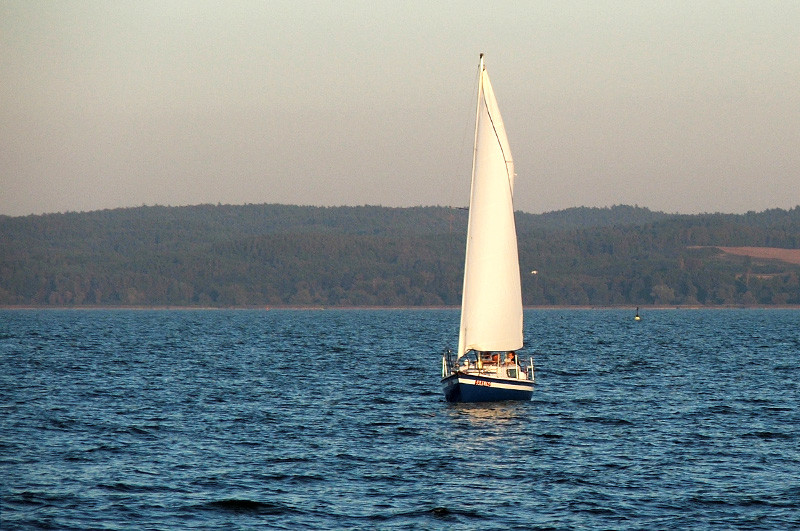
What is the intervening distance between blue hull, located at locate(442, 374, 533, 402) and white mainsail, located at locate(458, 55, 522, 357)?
1.40 meters

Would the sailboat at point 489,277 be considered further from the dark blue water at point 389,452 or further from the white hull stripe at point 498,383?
the dark blue water at point 389,452

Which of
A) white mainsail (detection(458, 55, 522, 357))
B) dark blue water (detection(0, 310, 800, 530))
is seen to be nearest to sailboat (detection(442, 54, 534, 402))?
white mainsail (detection(458, 55, 522, 357))

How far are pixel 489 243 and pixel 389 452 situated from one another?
1415 cm

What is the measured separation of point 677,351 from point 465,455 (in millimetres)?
76401

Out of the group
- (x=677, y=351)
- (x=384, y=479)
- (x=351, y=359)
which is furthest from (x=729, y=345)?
(x=384, y=479)

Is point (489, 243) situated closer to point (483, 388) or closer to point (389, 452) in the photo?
point (483, 388)

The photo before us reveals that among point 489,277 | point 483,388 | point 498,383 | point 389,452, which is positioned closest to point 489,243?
point 489,277

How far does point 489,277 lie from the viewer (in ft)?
170

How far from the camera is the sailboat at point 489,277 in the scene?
→ 165 ft

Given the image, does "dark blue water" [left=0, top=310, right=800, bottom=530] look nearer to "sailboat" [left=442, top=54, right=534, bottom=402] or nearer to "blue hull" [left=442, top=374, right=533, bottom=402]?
"blue hull" [left=442, top=374, right=533, bottom=402]

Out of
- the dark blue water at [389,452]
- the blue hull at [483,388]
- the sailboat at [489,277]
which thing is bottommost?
the dark blue water at [389,452]

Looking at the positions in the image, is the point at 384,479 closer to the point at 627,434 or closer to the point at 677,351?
the point at 627,434

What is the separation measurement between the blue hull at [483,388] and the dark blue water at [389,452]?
2.04 ft

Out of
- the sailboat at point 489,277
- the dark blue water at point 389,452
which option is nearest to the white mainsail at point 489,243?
the sailboat at point 489,277
